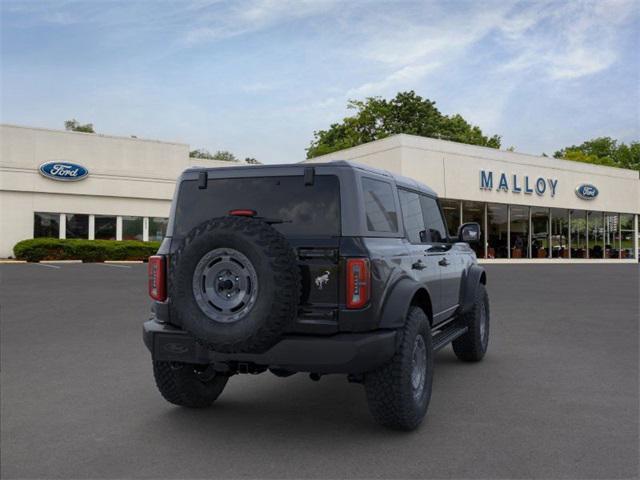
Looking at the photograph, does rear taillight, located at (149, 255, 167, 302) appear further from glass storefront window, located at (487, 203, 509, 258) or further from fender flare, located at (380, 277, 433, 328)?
glass storefront window, located at (487, 203, 509, 258)

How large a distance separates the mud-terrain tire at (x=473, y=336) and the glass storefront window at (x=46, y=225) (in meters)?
33.6

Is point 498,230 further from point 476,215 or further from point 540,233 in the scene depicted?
point 540,233

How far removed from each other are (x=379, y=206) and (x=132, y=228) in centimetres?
3578

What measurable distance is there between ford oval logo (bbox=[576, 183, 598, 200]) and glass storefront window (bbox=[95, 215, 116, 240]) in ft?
105

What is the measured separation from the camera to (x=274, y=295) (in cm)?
400

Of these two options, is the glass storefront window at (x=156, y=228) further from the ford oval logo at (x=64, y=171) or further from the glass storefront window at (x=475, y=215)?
the glass storefront window at (x=475, y=215)

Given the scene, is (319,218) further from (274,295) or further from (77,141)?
(77,141)

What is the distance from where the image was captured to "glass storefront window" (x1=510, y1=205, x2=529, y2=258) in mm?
41875

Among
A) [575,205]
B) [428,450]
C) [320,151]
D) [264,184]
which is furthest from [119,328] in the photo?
[320,151]

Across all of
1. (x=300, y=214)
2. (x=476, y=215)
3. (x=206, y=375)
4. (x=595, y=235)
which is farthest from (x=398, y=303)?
(x=595, y=235)

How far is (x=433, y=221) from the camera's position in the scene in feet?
21.2

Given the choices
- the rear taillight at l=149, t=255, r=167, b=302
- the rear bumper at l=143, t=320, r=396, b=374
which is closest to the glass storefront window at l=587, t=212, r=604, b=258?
the rear bumper at l=143, t=320, r=396, b=374

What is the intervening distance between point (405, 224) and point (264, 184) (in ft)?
4.44

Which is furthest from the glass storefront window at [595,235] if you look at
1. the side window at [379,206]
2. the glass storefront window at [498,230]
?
the side window at [379,206]
